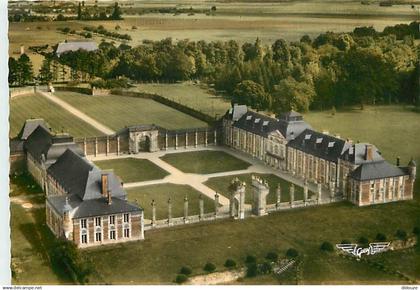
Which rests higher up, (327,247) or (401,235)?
(401,235)

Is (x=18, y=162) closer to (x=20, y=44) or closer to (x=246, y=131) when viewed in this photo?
(x=20, y=44)

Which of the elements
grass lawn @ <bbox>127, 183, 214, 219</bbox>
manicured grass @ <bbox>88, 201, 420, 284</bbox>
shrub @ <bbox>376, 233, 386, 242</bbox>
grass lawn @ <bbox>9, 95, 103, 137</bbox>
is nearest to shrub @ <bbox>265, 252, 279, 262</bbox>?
manicured grass @ <bbox>88, 201, 420, 284</bbox>

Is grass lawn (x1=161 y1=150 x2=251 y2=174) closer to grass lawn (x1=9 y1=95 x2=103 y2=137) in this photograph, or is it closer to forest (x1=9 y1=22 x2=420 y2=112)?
forest (x1=9 y1=22 x2=420 y2=112)

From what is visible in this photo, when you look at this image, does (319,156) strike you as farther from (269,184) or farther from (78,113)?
(78,113)

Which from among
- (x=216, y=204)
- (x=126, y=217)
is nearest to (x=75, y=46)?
(x=126, y=217)

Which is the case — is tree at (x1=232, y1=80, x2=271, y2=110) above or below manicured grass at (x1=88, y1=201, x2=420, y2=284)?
above

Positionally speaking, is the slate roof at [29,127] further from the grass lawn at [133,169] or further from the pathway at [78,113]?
the grass lawn at [133,169]
